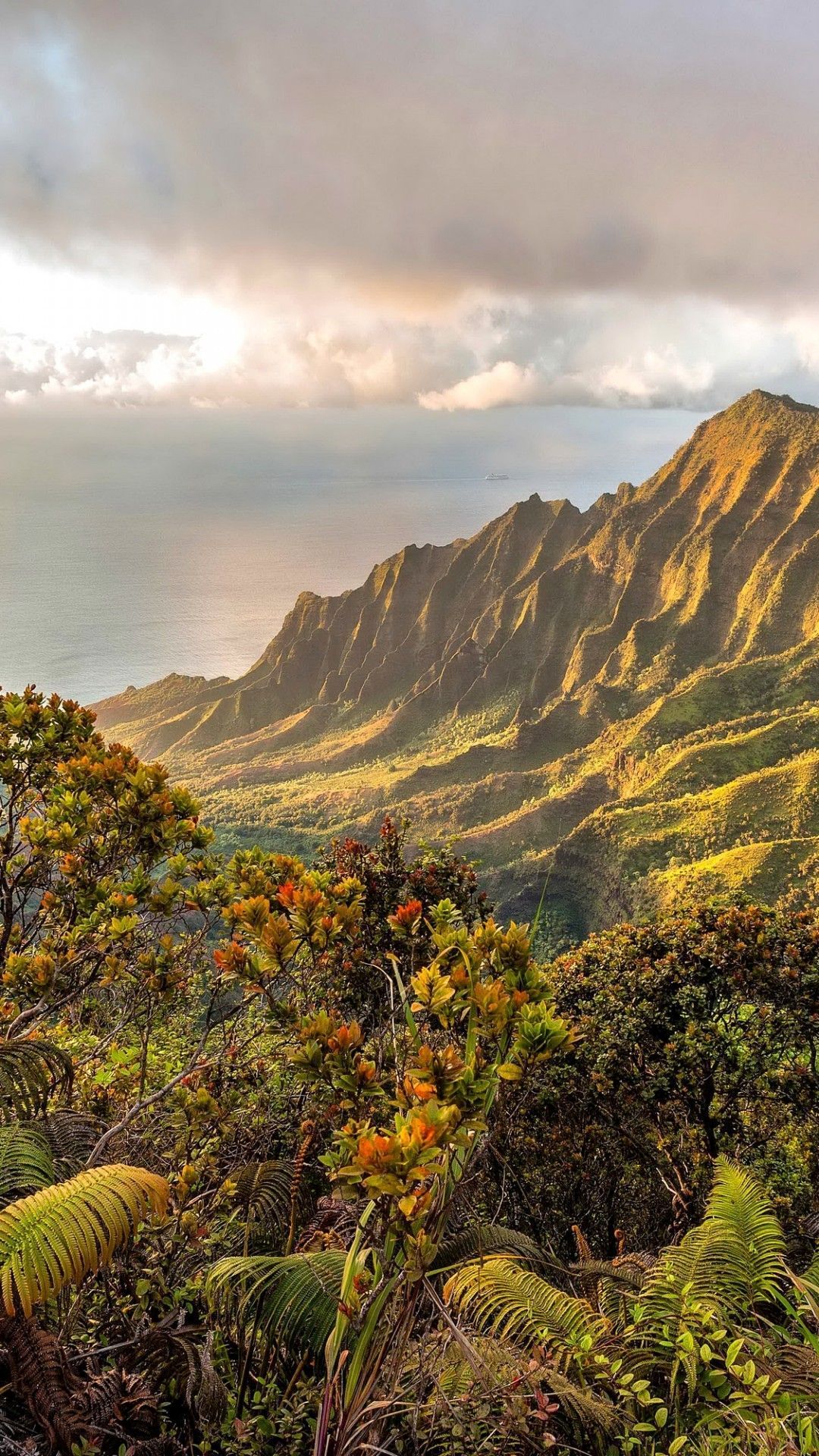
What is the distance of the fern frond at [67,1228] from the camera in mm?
2125

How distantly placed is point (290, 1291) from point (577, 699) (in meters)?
97.4

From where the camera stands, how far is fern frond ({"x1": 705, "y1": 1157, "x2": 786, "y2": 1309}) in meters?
3.46

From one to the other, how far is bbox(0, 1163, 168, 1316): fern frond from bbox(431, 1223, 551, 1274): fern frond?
1.19 m

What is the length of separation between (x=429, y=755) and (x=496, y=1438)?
323 ft

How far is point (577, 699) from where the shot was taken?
97.6 m

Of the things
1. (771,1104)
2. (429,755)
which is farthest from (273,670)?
(771,1104)

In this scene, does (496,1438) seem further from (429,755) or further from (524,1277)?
(429,755)

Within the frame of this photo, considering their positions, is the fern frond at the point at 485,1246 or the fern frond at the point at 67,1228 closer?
the fern frond at the point at 67,1228

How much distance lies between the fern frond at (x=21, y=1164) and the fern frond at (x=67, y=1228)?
0.39 m

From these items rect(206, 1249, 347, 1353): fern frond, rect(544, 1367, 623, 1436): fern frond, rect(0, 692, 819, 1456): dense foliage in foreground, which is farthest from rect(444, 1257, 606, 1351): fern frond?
rect(206, 1249, 347, 1353): fern frond

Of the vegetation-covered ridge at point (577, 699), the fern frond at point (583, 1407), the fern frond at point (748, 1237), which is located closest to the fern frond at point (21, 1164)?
the fern frond at point (583, 1407)

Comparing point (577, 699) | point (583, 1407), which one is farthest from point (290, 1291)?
point (577, 699)

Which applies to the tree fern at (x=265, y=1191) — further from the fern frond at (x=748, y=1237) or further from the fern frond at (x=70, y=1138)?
the fern frond at (x=748, y=1237)

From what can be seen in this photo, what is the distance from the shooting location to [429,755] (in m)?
101
